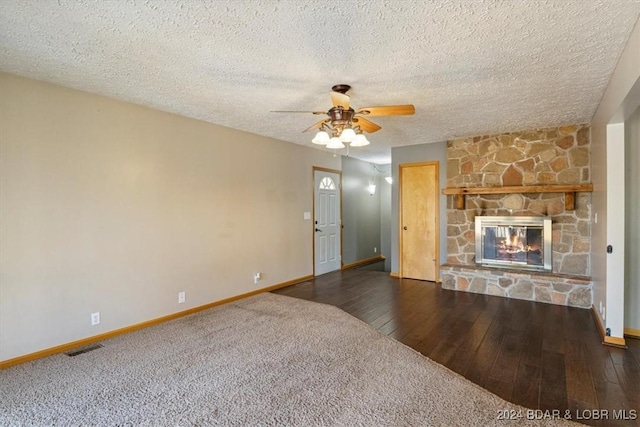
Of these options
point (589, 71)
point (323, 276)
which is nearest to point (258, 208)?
point (323, 276)

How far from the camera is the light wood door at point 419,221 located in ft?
18.8

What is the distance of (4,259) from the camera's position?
8.96ft

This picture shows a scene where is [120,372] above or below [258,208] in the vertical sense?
below

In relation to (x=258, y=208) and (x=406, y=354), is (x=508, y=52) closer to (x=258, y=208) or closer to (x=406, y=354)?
(x=406, y=354)

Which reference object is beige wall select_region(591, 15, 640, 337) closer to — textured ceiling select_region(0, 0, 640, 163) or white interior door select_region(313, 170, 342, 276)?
textured ceiling select_region(0, 0, 640, 163)

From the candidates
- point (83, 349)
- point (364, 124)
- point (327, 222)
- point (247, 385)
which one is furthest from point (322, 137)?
point (327, 222)

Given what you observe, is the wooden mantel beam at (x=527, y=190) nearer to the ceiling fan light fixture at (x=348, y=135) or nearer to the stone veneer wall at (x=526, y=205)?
the stone veneer wall at (x=526, y=205)

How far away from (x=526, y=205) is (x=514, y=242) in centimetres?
57

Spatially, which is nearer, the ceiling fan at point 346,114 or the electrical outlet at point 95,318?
the ceiling fan at point 346,114

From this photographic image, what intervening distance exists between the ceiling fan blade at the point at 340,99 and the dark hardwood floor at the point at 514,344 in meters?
2.31

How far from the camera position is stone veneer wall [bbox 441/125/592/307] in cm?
448

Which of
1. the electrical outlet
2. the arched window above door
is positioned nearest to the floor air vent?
the electrical outlet

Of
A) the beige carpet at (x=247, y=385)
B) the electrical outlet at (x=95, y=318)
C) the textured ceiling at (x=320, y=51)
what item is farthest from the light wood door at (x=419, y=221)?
the electrical outlet at (x=95, y=318)

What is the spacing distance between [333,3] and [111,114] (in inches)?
107
